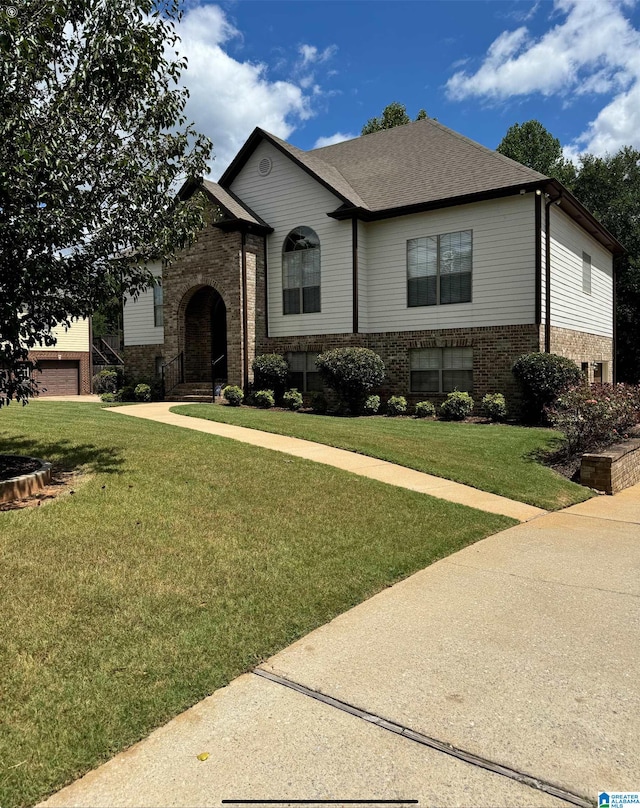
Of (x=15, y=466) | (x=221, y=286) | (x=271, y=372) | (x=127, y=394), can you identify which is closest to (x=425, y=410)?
(x=271, y=372)

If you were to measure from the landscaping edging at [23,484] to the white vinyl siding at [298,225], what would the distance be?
12.7 metres

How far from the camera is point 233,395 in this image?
18703 mm

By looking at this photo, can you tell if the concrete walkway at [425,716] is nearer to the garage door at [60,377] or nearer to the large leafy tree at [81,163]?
the large leafy tree at [81,163]

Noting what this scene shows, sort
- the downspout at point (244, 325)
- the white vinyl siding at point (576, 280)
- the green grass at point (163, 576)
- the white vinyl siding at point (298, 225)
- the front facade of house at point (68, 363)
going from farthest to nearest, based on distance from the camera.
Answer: the front facade of house at point (68, 363) < the downspout at point (244, 325) < the white vinyl siding at point (298, 225) < the white vinyl siding at point (576, 280) < the green grass at point (163, 576)

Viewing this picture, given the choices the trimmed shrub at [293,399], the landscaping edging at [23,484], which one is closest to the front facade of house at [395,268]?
the trimmed shrub at [293,399]

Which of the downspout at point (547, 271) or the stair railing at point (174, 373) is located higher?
the downspout at point (547, 271)

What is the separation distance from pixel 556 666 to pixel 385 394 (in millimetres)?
14897

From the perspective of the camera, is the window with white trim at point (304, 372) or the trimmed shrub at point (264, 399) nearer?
the trimmed shrub at point (264, 399)

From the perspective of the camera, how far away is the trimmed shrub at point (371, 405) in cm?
1725

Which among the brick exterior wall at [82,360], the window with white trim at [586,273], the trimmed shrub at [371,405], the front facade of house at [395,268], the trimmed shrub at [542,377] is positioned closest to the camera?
the trimmed shrub at [542,377]

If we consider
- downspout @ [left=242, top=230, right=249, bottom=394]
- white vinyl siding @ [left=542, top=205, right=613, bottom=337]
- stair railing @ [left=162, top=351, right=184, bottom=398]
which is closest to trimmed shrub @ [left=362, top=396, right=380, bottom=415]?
downspout @ [left=242, top=230, right=249, bottom=394]

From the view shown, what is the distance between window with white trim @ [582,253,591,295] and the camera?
64.7 feet

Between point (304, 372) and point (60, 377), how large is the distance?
1629 cm

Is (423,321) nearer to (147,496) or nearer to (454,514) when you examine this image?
(454,514)
